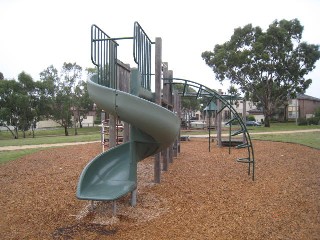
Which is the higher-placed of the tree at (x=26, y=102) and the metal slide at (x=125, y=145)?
the tree at (x=26, y=102)

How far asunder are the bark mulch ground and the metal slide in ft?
1.23

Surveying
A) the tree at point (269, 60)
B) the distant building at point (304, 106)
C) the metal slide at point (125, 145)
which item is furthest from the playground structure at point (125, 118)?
the distant building at point (304, 106)

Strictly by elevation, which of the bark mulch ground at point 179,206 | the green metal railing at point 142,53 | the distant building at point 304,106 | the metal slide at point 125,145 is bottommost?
the bark mulch ground at point 179,206

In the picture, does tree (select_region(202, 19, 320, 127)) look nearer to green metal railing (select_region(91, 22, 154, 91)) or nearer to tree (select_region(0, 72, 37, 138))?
tree (select_region(0, 72, 37, 138))

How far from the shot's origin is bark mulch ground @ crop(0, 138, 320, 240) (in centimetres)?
384

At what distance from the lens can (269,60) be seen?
32344 millimetres

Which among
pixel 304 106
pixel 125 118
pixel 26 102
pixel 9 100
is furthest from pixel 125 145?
pixel 304 106

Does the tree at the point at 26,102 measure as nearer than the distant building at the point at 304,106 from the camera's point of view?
Yes

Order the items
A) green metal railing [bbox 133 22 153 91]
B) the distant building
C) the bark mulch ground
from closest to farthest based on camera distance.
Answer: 1. the bark mulch ground
2. green metal railing [bbox 133 22 153 91]
3. the distant building

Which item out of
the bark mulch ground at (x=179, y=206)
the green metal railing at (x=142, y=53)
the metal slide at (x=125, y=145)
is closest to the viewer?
the bark mulch ground at (x=179, y=206)

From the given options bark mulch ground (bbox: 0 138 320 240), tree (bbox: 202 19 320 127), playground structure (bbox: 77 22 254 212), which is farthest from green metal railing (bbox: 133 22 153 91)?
tree (bbox: 202 19 320 127)

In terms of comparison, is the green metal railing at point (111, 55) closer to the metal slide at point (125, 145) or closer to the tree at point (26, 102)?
the metal slide at point (125, 145)

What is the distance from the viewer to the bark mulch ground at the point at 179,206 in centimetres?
384

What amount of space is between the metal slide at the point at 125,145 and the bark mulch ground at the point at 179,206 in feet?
1.23
